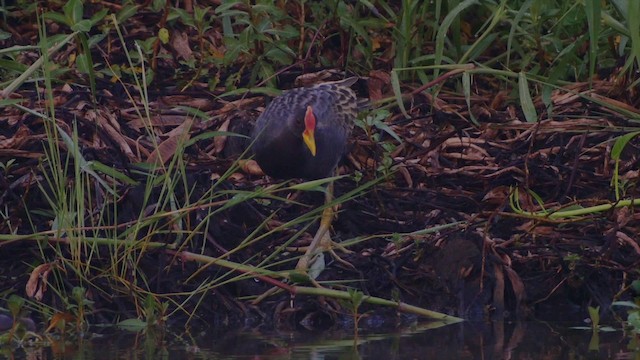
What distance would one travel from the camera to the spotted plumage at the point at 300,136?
230 inches

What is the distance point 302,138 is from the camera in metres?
5.89

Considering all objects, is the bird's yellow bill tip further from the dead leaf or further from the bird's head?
the dead leaf

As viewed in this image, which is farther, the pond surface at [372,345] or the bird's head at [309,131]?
the bird's head at [309,131]

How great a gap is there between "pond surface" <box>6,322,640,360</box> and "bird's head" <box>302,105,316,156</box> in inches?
43.4

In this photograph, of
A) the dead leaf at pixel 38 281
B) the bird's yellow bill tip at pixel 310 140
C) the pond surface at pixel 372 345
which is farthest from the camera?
the bird's yellow bill tip at pixel 310 140

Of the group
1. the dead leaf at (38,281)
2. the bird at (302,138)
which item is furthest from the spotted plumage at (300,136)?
the dead leaf at (38,281)

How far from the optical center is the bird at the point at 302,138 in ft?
19.2

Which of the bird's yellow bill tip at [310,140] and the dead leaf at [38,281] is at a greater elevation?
the bird's yellow bill tip at [310,140]

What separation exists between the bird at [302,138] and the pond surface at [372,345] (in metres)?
0.94

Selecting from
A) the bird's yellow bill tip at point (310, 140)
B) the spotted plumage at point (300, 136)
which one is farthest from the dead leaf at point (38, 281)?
the bird's yellow bill tip at point (310, 140)

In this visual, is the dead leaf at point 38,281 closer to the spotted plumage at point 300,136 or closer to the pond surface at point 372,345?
the pond surface at point 372,345

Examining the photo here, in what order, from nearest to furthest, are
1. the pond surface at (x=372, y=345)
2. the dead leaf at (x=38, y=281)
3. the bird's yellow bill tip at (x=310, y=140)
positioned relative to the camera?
the pond surface at (x=372, y=345) < the dead leaf at (x=38, y=281) < the bird's yellow bill tip at (x=310, y=140)

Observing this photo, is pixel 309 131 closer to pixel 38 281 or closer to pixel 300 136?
pixel 300 136

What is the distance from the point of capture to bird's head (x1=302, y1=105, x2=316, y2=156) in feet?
19.1
